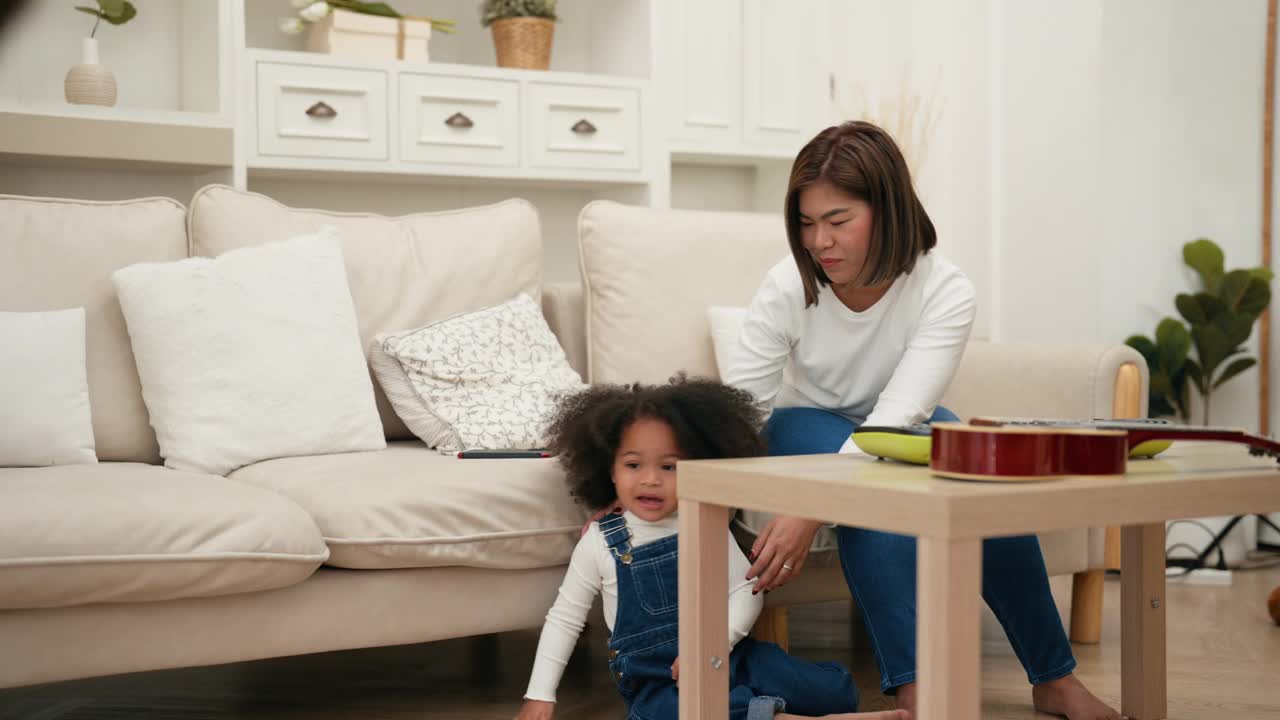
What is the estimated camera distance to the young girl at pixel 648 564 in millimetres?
1814

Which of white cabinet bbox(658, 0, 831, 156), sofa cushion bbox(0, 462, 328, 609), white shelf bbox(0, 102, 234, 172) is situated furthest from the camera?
white cabinet bbox(658, 0, 831, 156)

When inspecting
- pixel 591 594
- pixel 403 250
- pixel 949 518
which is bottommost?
pixel 591 594

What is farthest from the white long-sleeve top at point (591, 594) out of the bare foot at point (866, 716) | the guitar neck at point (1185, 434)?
the guitar neck at point (1185, 434)

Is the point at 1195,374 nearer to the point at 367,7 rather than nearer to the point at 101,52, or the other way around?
the point at 367,7

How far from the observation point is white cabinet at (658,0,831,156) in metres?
3.63

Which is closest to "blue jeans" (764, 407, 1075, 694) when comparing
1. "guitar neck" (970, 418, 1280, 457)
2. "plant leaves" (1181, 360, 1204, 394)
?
"guitar neck" (970, 418, 1280, 457)

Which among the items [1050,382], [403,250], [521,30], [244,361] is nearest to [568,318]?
[403,250]

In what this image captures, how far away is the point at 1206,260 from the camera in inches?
143

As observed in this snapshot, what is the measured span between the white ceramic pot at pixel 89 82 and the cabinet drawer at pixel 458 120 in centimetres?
69

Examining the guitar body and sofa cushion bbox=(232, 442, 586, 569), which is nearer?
the guitar body

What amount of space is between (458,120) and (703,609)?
2.13 m

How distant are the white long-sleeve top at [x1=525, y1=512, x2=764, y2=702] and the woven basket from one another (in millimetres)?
1869

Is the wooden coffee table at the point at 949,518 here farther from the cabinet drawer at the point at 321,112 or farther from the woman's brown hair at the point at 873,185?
the cabinet drawer at the point at 321,112

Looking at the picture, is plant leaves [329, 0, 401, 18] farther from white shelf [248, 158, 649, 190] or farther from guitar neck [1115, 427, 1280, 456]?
guitar neck [1115, 427, 1280, 456]
